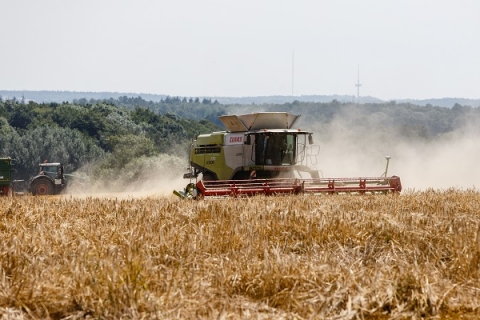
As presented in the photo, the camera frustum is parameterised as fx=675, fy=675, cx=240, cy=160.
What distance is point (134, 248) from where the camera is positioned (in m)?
5.76

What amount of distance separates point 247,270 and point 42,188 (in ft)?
75.8

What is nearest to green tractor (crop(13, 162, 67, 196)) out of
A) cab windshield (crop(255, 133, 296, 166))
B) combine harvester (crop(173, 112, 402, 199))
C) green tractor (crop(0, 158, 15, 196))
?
green tractor (crop(0, 158, 15, 196))

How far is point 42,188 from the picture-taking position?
88.5 ft

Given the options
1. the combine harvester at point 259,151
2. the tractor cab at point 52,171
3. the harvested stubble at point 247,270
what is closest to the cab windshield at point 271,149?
the combine harvester at point 259,151

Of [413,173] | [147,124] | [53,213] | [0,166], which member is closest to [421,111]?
[147,124]

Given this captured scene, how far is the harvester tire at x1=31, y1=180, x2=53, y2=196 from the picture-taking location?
Answer: 88.3ft

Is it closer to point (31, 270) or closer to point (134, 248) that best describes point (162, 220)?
point (134, 248)

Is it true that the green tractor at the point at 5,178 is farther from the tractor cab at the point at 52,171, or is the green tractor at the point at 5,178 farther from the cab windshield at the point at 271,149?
the cab windshield at the point at 271,149

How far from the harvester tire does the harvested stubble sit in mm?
19516

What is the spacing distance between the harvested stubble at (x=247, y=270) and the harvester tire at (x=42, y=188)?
19.5m

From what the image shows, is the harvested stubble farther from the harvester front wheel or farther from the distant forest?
the distant forest

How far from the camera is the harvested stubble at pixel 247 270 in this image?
14.7 ft

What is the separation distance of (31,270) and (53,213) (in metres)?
4.81

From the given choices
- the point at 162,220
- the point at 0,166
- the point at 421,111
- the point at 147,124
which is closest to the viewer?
the point at 162,220
